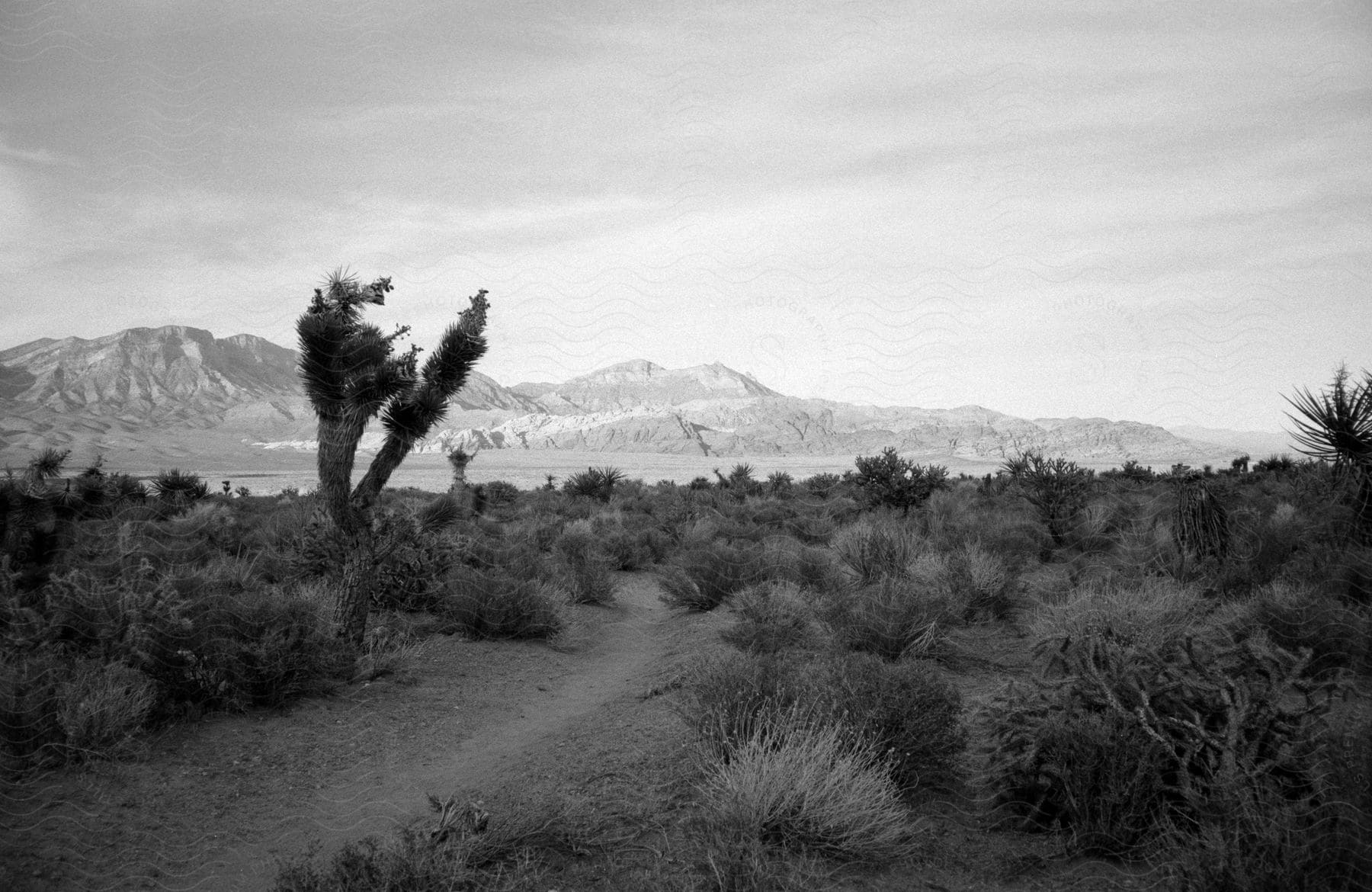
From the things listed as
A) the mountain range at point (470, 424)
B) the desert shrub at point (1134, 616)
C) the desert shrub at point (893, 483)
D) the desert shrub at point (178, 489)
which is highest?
the mountain range at point (470, 424)

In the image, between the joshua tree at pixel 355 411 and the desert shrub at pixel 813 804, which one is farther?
the joshua tree at pixel 355 411

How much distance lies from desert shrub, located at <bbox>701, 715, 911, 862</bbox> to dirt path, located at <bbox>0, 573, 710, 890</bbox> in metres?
2.42

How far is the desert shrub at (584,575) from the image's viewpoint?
14789 mm

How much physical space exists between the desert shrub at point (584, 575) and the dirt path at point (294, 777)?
4.11m

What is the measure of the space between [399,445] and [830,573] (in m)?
7.55

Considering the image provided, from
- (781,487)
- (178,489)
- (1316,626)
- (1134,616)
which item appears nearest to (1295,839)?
(1134,616)

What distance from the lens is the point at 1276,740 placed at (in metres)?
4.53

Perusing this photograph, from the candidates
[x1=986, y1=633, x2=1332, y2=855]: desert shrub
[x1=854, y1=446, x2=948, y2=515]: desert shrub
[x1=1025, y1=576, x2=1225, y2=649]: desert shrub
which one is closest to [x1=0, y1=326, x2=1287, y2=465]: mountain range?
[x1=854, y1=446, x2=948, y2=515]: desert shrub

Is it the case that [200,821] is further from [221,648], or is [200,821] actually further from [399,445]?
[399,445]

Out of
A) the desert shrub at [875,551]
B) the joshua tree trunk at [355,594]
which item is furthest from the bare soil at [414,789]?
the desert shrub at [875,551]

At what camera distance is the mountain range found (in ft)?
357

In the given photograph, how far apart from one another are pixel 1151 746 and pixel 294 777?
648 cm

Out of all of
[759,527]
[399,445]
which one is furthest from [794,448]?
[399,445]

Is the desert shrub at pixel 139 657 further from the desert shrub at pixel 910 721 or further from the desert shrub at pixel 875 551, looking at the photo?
the desert shrub at pixel 875 551
